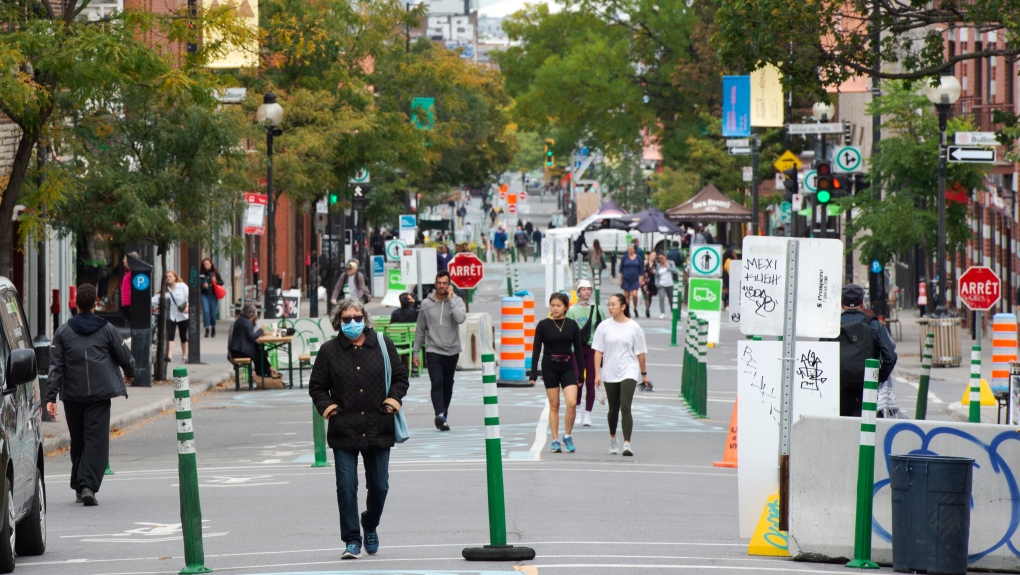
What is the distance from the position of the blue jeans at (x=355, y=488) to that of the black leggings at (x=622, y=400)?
22.1ft

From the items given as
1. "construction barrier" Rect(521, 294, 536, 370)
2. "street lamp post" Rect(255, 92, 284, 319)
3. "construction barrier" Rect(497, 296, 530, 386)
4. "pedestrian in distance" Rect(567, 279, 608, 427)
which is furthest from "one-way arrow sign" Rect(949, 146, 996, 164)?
"street lamp post" Rect(255, 92, 284, 319)

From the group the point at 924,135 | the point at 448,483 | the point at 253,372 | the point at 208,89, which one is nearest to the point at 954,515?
the point at 448,483

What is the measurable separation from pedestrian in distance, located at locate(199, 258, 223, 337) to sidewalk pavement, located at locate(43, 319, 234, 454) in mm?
2048

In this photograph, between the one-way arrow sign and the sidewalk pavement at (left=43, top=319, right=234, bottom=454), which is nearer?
the sidewalk pavement at (left=43, top=319, right=234, bottom=454)

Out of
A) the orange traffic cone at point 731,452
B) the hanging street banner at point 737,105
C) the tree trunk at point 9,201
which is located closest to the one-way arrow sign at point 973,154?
the orange traffic cone at point 731,452

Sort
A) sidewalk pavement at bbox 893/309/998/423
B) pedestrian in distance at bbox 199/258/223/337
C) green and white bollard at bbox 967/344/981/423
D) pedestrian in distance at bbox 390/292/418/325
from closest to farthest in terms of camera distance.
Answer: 1. green and white bollard at bbox 967/344/981/423
2. sidewalk pavement at bbox 893/309/998/423
3. pedestrian in distance at bbox 390/292/418/325
4. pedestrian in distance at bbox 199/258/223/337

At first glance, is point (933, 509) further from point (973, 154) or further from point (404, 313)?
point (404, 313)

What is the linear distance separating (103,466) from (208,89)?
→ 7.07m

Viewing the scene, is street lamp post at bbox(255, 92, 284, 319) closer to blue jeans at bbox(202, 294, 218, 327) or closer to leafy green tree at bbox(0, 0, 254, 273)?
blue jeans at bbox(202, 294, 218, 327)

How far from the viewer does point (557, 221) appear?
107438 millimetres

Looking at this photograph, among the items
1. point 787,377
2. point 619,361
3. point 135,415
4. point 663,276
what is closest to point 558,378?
point 619,361

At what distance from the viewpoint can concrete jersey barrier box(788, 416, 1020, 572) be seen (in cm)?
975

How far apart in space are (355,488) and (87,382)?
432 centimetres

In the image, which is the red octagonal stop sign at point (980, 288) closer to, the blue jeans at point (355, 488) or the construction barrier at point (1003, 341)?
the construction barrier at point (1003, 341)
